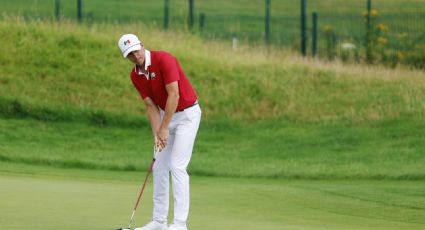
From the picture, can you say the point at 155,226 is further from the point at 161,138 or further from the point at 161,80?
Result: the point at 161,80

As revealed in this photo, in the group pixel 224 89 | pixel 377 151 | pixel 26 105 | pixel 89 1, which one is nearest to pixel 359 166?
pixel 377 151

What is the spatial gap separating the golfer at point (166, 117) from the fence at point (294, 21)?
61.6ft

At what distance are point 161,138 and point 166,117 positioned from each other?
22 cm

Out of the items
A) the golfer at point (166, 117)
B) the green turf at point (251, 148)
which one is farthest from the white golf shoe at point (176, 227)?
the green turf at point (251, 148)

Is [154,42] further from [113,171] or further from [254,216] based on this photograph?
[254,216]

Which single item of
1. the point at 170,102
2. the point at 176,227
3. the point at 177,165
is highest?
the point at 170,102

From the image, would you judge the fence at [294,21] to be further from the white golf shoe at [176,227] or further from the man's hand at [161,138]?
the white golf shoe at [176,227]

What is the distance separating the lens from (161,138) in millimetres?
10055

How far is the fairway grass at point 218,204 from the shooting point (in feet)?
35.3

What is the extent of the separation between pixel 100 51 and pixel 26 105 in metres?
3.29

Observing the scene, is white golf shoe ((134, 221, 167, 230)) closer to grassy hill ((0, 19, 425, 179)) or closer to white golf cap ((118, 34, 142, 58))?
white golf cap ((118, 34, 142, 58))

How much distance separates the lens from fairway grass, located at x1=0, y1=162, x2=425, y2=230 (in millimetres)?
10758

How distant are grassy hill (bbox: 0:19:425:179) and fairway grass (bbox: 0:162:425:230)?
3.22m

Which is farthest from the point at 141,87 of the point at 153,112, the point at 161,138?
the point at 161,138
